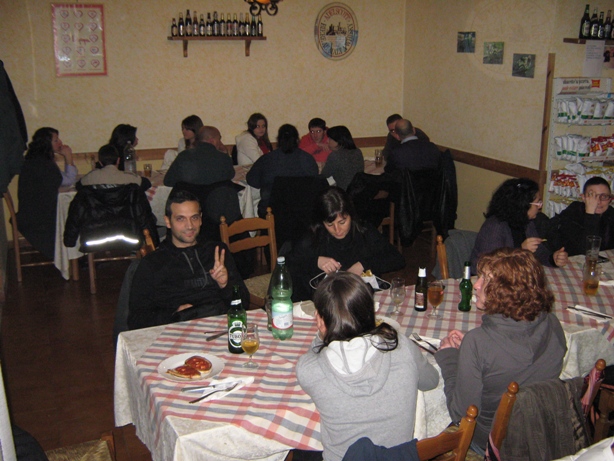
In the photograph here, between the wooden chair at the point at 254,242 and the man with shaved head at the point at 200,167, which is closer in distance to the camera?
the wooden chair at the point at 254,242

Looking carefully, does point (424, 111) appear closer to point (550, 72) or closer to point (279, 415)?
point (550, 72)

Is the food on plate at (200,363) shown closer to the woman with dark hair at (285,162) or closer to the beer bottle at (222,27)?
the woman with dark hair at (285,162)

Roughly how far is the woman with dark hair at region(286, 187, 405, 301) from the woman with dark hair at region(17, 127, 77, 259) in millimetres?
2654

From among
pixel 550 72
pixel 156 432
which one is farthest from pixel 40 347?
pixel 550 72

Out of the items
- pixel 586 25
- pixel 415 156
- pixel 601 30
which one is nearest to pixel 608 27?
pixel 601 30

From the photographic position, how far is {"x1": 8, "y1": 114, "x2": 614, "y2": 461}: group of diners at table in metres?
1.80

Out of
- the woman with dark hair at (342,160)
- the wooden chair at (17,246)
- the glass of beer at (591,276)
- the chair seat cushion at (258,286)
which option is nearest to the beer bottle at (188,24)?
the woman with dark hair at (342,160)

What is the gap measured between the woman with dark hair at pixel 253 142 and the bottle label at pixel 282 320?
3.89 metres

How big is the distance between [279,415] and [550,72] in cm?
426

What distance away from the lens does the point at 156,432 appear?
6.72 feet

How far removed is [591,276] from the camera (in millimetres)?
2889

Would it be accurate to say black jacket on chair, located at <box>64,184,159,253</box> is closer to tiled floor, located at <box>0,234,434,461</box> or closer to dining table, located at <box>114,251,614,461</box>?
tiled floor, located at <box>0,234,434,461</box>

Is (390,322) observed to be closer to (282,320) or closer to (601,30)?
(282,320)

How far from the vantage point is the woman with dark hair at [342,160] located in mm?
5461
